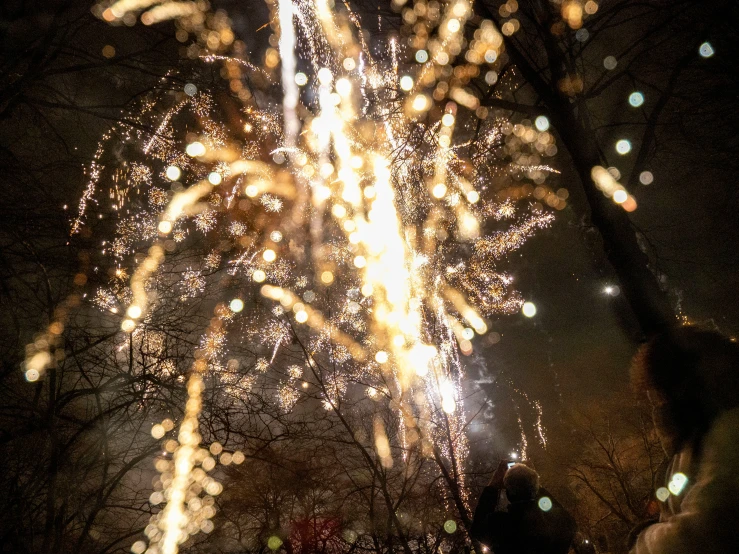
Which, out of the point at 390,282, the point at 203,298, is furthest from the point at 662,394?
the point at 390,282

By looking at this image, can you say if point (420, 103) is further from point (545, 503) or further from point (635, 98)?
point (545, 503)

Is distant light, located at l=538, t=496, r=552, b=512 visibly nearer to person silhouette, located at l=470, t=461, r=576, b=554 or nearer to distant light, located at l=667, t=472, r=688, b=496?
person silhouette, located at l=470, t=461, r=576, b=554

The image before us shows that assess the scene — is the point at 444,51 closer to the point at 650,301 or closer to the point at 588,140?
the point at 588,140

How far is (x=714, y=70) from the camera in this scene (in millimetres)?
6926

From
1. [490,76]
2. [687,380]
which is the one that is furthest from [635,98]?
[687,380]

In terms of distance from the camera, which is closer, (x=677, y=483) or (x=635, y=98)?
(x=677, y=483)

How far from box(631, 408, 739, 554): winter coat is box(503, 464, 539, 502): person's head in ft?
1.53

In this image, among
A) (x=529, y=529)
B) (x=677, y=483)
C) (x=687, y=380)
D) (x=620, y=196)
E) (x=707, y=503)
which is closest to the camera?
(x=707, y=503)

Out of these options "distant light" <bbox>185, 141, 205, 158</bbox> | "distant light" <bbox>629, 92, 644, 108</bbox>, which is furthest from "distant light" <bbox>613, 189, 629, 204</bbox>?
"distant light" <bbox>185, 141, 205, 158</bbox>

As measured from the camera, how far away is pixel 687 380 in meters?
1.86

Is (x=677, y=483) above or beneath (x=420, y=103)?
beneath

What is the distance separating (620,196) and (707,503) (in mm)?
2937

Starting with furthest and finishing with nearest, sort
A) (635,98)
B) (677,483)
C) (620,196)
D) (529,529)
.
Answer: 1. (635,98)
2. (620,196)
3. (529,529)
4. (677,483)

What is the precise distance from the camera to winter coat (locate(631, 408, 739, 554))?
1434mm
